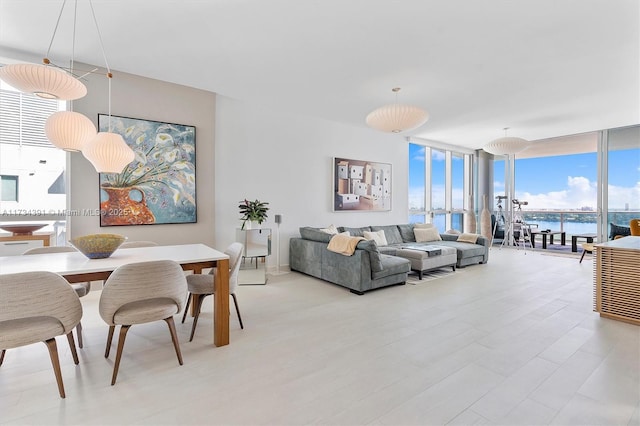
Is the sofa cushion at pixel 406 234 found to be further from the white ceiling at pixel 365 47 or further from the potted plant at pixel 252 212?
the potted plant at pixel 252 212

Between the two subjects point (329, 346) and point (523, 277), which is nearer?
point (329, 346)

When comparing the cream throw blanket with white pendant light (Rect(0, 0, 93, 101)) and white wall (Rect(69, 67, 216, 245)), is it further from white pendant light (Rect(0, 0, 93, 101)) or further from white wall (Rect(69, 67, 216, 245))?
white pendant light (Rect(0, 0, 93, 101))

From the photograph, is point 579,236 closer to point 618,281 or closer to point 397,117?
point 618,281

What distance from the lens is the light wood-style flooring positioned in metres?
1.67

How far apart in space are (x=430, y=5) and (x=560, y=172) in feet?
25.3

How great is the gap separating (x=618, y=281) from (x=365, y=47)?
3.59m

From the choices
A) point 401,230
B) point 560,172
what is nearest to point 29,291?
point 401,230

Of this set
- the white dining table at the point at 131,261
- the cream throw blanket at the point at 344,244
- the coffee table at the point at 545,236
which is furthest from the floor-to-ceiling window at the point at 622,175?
the white dining table at the point at 131,261

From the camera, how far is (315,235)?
4836 mm

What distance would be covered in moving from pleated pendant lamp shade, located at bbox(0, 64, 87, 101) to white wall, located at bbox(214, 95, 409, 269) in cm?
245

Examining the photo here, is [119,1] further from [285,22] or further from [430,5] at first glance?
[430,5]

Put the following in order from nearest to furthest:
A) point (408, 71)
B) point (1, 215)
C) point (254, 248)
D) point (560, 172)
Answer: point (1, 215) < point (408, 71) < point (254, 248) < point (560, 172)

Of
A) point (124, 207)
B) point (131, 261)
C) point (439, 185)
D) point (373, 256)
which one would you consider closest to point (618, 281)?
point (373, 256)

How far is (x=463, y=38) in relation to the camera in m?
3.00
